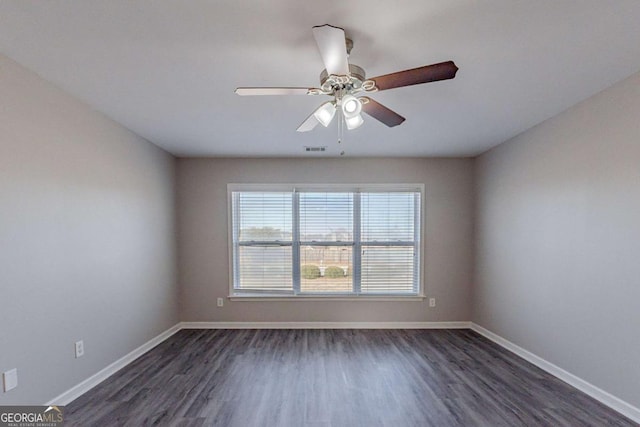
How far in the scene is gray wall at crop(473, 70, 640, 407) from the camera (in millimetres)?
2102

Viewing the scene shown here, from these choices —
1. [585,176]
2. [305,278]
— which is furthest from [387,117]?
[305,278]

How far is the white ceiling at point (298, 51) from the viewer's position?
1422mm

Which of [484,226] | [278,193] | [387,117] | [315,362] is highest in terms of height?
[387,117]

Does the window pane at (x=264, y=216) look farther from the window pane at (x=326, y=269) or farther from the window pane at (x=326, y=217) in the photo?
the window pane at (x=326, y=269)

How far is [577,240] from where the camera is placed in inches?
98.3

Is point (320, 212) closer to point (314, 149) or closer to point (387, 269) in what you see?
point (314, 149)

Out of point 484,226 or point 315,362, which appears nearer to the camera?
point 315,362

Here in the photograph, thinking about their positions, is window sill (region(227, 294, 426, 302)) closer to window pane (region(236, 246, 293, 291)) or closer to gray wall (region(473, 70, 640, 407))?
window pane (region(236, 246, 293, 291))

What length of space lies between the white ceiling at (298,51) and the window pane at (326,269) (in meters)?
2.04

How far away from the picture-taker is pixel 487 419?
212 cm

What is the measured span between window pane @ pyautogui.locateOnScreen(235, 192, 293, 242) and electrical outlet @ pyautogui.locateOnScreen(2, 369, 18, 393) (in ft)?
8.26

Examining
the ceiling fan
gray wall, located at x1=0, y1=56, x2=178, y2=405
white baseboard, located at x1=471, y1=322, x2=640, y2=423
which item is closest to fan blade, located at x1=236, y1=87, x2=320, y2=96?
the ceiling fan

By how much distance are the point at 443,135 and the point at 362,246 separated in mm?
1826

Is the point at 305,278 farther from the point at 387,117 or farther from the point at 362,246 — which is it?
the point at 387,117
